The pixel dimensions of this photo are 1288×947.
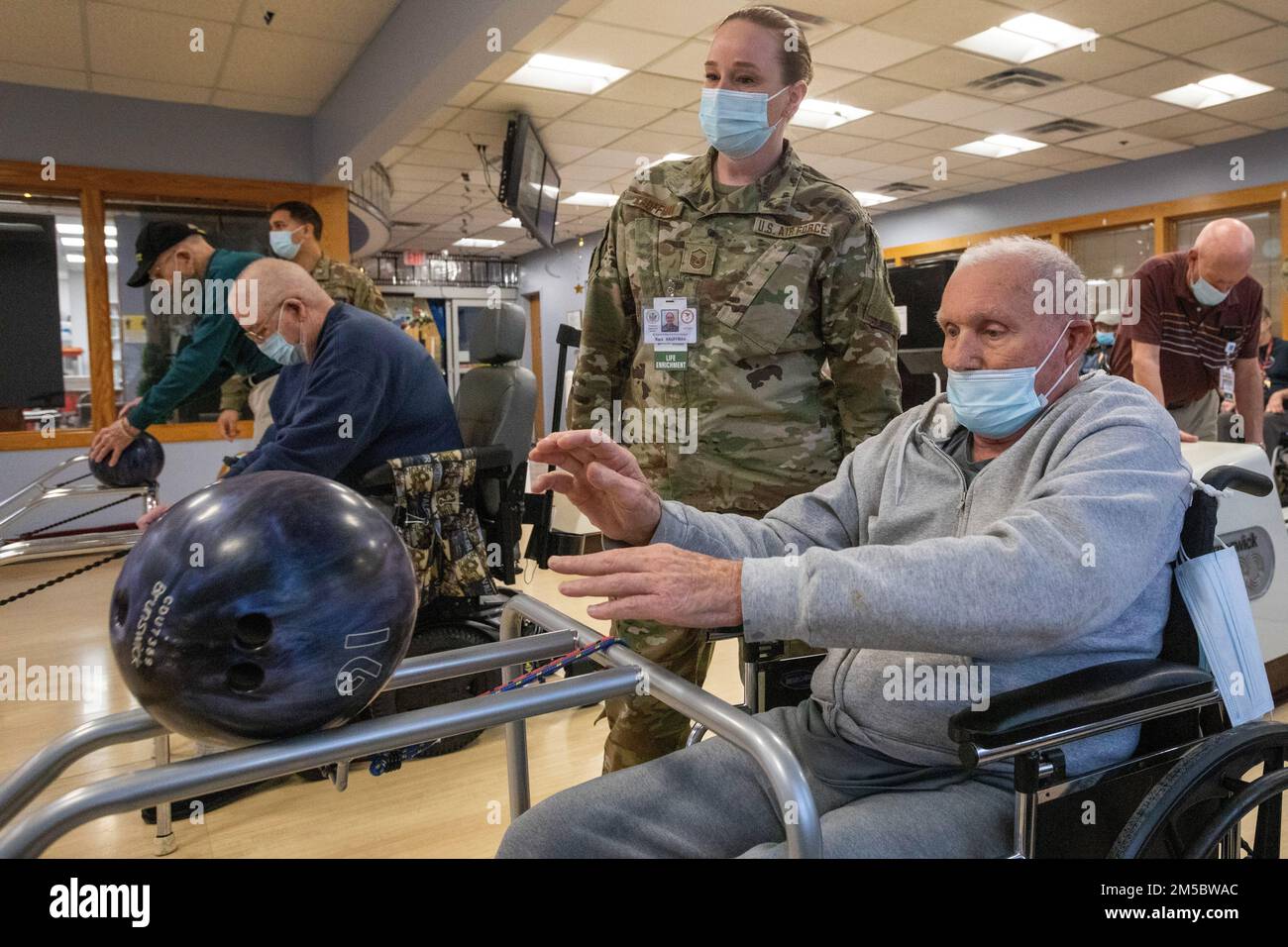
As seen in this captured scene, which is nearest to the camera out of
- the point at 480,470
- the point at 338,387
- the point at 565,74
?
the point at 338,387

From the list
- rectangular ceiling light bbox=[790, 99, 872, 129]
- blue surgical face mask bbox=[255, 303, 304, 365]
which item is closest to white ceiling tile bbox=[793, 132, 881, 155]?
rectangular ceiling light bbox=[790, 99, 872, 129]

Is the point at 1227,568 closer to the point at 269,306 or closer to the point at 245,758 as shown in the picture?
the point at 245,758

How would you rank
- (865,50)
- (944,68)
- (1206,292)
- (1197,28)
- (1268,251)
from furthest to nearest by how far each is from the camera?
(1268,251) < (944,68) < (865,50) < (1197,28) < (1206,292)

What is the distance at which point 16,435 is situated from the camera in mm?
6344

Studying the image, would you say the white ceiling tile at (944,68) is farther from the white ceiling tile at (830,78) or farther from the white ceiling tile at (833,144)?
the white ceiling tile at (833,144)

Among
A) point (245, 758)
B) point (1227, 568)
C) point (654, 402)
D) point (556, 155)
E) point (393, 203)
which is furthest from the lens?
point (393, 203)

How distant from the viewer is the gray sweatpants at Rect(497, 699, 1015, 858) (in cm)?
100

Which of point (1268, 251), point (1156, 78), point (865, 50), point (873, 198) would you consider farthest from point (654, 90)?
point (1268, 251)

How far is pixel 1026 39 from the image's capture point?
18.8ft

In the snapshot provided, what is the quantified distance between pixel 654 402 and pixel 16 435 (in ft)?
20.8

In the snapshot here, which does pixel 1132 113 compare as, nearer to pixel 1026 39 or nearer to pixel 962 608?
pixel 1026 39

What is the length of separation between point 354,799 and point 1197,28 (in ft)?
20.8

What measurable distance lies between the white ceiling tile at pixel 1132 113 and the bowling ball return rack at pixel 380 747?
25.3 ft
